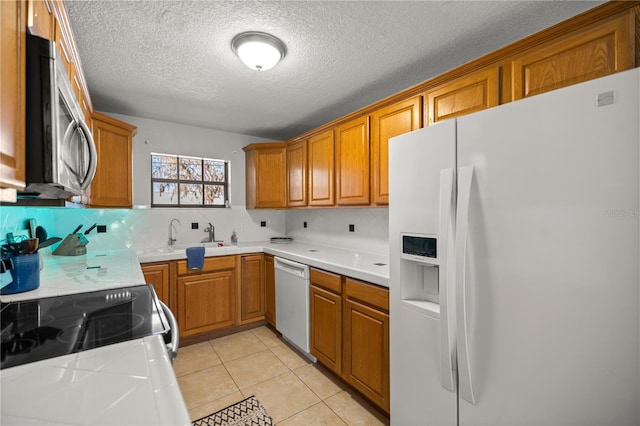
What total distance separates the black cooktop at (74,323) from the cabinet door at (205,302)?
1.42 meters

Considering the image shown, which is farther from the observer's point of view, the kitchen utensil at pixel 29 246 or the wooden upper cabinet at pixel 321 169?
the wooden upper cabinet at pixel 321 169

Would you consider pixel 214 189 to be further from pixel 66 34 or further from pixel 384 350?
pixel 384 350

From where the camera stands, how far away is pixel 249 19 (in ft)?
4.99

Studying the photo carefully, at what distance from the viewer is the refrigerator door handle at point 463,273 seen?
1.13 meters

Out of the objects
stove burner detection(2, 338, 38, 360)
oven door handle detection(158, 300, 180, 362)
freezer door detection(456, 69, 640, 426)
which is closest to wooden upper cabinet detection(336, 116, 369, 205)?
freezer door detection(456, 69, 640, 426)

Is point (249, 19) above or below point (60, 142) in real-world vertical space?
above

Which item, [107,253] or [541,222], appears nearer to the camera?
[541,222]

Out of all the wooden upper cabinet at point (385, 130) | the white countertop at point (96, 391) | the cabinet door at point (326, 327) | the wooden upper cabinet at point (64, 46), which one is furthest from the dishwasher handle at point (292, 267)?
the wooden upper cabinet at point (64, 46)

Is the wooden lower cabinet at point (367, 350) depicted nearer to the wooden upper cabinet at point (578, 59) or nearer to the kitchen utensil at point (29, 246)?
the wooden upper cabinet at point (578, 59)

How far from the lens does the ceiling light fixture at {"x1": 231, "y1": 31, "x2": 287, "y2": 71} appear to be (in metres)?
1.66

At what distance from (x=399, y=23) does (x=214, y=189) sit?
2.83 m

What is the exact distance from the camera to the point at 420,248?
1.38 metres

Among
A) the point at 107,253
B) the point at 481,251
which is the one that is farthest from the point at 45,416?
the point at 107,253

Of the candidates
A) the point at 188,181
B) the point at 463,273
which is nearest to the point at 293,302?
the point at 463,273
